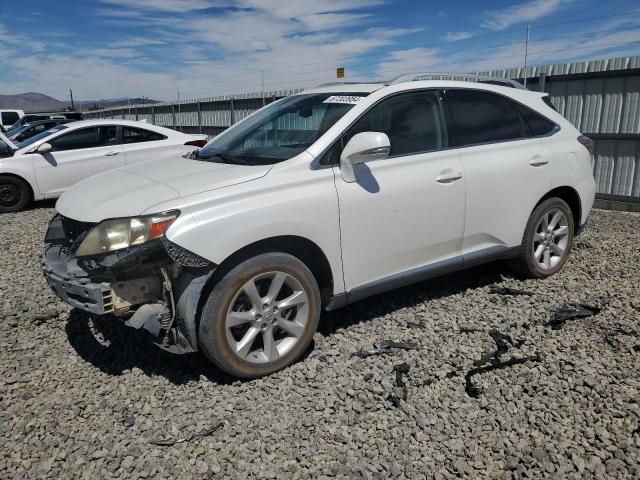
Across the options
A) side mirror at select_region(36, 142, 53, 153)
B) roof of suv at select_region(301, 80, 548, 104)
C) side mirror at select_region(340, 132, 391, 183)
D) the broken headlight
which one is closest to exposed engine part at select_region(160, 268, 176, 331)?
the broken headlight

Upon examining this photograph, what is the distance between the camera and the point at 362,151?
3295 mm

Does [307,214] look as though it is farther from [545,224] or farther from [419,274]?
[545,224]

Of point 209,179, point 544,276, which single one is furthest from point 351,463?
point 544,276

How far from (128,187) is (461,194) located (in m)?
2.41

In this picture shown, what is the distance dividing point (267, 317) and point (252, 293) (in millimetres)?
208

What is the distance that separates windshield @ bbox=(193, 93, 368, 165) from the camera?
3576mm

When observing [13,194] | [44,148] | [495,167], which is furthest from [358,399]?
[13,194]

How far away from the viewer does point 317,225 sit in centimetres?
328

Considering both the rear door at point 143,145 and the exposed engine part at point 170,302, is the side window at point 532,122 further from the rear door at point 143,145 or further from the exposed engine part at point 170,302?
the rear door at point 143,145

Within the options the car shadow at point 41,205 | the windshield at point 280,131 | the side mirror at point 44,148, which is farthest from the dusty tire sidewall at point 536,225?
the car shadow at point 41,205

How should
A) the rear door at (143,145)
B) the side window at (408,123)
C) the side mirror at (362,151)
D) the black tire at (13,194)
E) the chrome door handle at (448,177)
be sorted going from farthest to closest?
the rear door at (143,145)
the black tire at (13,194)
the chrome door handle at (448,177)
the side window at (408,123)
the side mirror at (362,151)

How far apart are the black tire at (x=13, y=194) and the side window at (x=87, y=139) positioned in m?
0.87

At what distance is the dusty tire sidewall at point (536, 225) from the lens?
4547mm

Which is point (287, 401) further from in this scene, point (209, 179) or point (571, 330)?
point (571, 330)
